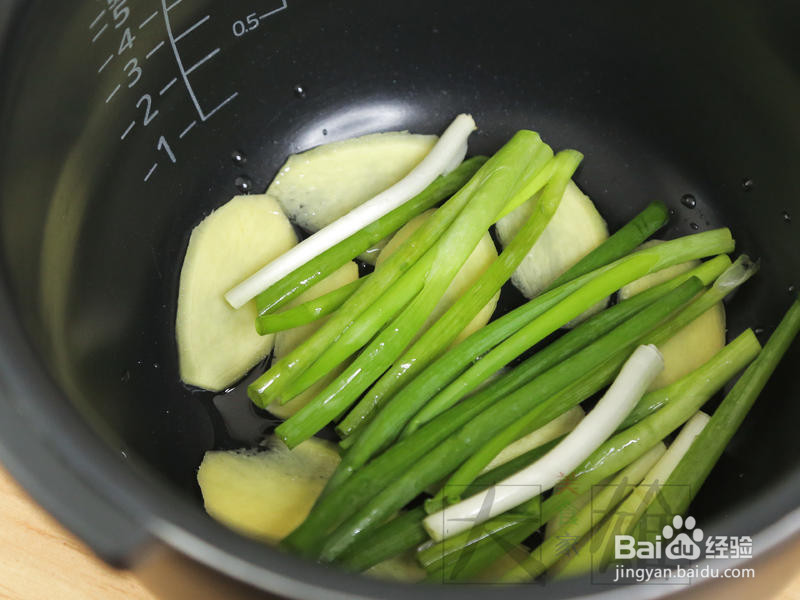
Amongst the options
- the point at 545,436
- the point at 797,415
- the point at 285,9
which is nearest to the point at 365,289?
the point at 545,436

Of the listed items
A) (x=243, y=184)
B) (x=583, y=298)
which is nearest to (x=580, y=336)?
(x=583, y=298)

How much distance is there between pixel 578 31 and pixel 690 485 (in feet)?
2.27

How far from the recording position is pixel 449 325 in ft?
3.22

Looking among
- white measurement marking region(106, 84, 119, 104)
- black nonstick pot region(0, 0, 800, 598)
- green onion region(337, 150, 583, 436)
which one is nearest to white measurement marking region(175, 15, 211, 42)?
black nonstick pot region(0, 0, 800, 598)

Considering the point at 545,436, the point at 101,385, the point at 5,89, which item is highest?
the point at 5,89

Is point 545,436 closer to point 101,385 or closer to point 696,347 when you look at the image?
point 696,347

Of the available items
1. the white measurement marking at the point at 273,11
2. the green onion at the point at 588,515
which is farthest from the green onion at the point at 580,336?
the white measurement marking at the point at 273,11

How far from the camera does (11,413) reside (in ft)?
1.95

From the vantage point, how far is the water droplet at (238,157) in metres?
1.20

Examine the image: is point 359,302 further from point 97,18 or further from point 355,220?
point 97,18

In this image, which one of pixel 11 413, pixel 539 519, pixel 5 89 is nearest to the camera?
pixel 11 413

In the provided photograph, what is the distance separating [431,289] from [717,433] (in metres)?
0.39

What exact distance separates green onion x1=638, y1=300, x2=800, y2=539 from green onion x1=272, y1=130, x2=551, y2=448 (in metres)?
0.32

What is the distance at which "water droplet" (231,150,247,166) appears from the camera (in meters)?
1.20
